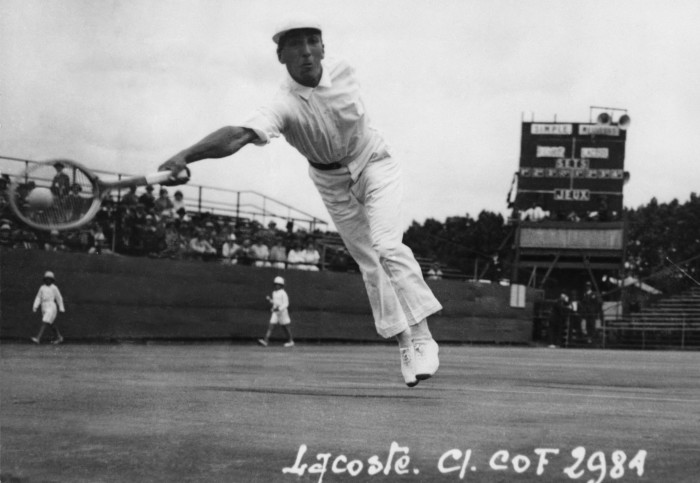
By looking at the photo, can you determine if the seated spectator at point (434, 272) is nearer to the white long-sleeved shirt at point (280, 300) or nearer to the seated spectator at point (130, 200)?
the white long-sleeved shirt at point (280, 300)

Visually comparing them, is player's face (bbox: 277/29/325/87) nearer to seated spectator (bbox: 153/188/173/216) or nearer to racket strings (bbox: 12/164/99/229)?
racket strings (bbox: 12/164/99/229)

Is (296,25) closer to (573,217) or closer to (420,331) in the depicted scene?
(420,331)

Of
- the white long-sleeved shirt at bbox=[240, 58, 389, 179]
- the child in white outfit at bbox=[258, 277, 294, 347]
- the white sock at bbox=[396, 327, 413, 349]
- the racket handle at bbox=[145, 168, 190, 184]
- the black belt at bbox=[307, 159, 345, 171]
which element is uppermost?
the white long-sleeved shirt at bbox=[240, 58, 389, 179]

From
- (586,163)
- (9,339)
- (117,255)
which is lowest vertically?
(9,339)

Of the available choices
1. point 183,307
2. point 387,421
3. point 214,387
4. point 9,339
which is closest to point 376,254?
point 214,387

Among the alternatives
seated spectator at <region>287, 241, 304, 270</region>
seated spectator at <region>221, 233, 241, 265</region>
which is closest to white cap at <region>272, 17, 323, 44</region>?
seated spectator at <region>221, 233, 241, 265</region>

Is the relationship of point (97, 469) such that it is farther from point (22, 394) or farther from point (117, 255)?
point (117, 255)
